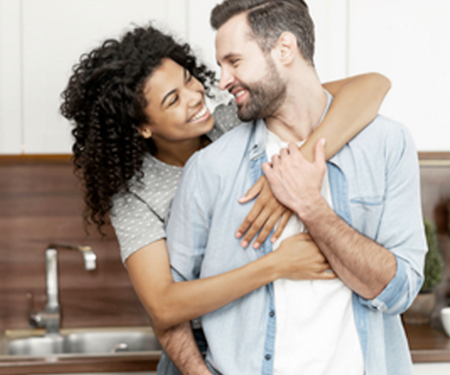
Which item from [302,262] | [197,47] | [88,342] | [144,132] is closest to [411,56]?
[197,47]

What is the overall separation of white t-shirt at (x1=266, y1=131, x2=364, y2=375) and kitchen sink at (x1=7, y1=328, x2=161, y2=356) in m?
A: 1.27

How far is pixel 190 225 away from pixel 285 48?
451 mm

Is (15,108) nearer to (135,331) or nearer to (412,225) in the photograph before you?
(135,331)

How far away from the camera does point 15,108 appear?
1.98 meters

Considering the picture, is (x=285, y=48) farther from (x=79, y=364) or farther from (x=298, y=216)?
(x=79, y=364)

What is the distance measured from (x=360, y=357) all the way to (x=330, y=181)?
0.38 meters

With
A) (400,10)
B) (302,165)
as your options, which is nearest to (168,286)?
(302,165)

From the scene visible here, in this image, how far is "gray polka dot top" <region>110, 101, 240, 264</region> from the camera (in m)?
1.33

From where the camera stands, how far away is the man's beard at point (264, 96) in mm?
1142

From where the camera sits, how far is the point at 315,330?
1.08 metres

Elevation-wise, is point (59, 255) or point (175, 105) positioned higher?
point (175, 105)

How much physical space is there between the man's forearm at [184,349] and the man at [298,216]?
1.7 inches

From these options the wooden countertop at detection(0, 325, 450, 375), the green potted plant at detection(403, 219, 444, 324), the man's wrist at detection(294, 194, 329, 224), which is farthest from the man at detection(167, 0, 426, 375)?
the green potted plant at detection(403, 219, 444, 324)

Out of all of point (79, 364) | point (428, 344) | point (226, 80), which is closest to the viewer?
point (226, 80)
